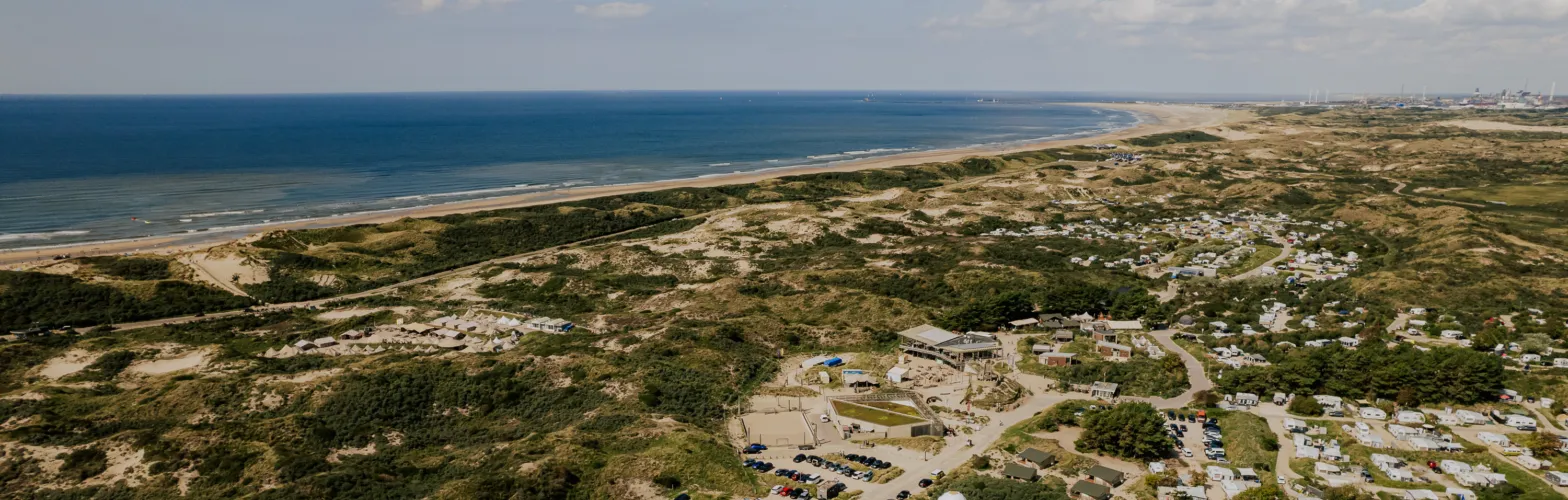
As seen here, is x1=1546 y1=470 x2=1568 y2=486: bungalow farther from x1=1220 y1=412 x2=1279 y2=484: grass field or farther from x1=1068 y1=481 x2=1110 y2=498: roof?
x1=1068 y1=481 x2=1110 y2=498: roof

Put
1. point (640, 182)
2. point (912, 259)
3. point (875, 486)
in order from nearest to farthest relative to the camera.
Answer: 1. point (875, 486)
2. point (912, 259)
3. point (640, 182)

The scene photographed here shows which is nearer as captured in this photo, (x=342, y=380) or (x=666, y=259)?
(x=342, y=380)

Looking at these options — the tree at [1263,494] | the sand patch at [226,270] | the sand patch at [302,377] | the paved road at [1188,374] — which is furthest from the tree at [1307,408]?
the sand patch at [226,270]

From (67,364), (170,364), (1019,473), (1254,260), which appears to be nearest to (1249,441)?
(1019,473)

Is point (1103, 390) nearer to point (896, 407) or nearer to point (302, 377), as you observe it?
point (896, 407)

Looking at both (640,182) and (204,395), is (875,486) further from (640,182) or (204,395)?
(640,182)

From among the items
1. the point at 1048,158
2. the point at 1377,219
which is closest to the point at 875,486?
the point at 1377,219
